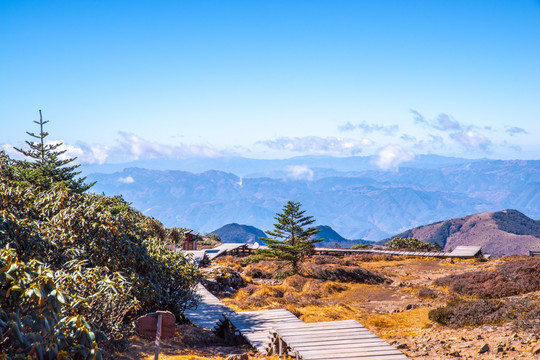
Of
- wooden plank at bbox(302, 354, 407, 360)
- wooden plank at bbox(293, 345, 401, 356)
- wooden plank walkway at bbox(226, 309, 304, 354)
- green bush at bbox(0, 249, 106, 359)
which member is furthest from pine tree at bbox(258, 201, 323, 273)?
green bush at bbox(0, 249, 106, 359)

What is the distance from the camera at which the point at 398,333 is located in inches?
527

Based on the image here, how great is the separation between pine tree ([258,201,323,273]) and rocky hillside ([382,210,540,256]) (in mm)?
94376

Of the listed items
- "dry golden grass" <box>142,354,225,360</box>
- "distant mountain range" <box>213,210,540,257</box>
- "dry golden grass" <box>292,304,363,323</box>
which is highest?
"distant mountain range" <box>213,210,540,257</box>

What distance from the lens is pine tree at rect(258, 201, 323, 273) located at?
86.0 ft

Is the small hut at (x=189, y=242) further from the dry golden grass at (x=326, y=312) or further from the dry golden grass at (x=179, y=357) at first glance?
the dry golden grass at (x=179, y=357)

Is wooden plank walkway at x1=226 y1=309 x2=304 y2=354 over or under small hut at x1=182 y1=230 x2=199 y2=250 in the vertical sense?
under

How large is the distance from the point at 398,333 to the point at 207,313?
605cm

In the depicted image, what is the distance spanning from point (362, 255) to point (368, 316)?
Answer: 72.3 feet

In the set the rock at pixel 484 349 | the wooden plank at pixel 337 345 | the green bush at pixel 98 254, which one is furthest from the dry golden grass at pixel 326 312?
the wooden plank at pixel 337 345

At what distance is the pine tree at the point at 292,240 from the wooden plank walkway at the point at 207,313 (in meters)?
9.95

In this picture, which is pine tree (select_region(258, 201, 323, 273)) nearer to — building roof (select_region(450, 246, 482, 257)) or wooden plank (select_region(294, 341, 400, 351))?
building roof (select_region(450, 246, 482, 257))

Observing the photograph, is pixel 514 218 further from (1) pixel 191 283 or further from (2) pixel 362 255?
(1) pixel 191 283

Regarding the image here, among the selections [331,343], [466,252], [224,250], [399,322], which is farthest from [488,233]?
[331,343]

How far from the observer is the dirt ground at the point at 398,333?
10.2 m
